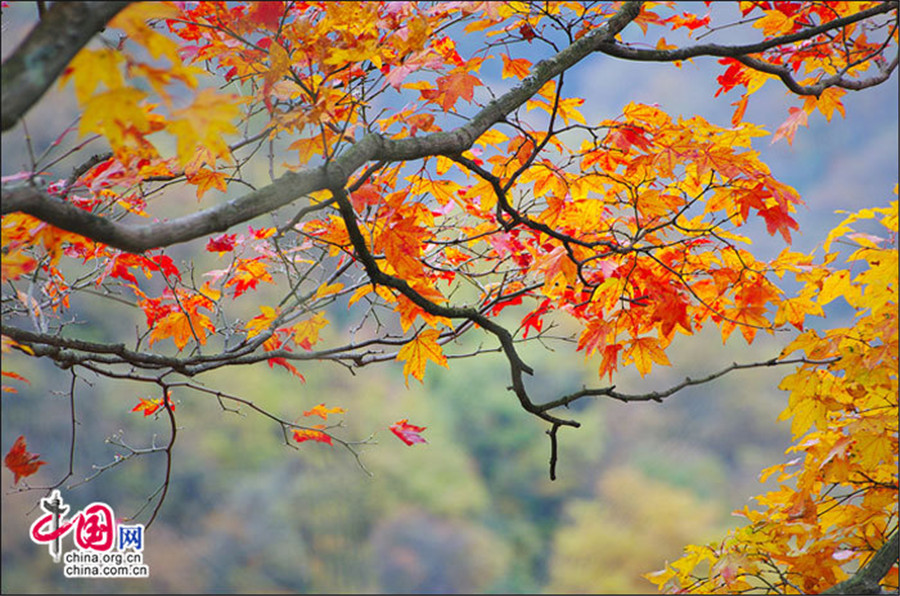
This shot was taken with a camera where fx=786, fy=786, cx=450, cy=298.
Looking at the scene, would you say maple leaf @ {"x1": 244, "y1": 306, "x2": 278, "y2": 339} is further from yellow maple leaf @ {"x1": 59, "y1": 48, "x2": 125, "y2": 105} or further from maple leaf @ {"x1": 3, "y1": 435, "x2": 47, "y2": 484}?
yellow maple leaf @ {"x1": 59, "y1": 48, "x2": 125, "y2": 105}

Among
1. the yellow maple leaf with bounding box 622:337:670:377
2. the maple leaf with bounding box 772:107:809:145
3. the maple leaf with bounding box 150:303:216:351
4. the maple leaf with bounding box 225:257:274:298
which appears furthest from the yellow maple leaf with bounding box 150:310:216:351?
the maple leaf with bounding box 772:107:809:145

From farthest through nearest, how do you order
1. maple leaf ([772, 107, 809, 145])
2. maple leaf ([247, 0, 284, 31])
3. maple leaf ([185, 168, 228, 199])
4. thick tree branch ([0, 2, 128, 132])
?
maple leaf ([772, 107, 809, 145])
maple leaf ([185, 168, 228, 199])
maple leaf ([247, 0, 284, 31])
thick tree branch ([0, 2, 128, 132])

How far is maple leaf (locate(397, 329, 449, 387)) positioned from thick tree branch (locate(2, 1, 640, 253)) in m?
0.40

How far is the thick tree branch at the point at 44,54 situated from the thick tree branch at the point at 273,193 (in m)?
0.10

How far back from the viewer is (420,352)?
138cm

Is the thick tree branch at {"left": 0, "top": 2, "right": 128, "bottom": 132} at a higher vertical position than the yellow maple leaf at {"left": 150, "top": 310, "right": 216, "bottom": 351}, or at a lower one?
lower

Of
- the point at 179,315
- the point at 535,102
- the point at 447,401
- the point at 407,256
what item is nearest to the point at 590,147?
the point at 535,102

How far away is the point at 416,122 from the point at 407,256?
0.67 ft

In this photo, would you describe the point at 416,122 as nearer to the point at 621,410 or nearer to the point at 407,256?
the point at 407,256

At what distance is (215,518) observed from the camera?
4797 mm

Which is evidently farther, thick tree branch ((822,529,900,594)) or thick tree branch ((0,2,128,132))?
thick tree branch ((822,529,900,594))

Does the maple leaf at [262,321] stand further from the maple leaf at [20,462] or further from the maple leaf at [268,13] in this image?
the maple leaf at [268,13]

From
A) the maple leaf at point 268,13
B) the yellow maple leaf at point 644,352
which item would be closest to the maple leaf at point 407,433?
the yellow maple leaf at point 644,352

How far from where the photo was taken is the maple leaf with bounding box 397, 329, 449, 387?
1.35 m
